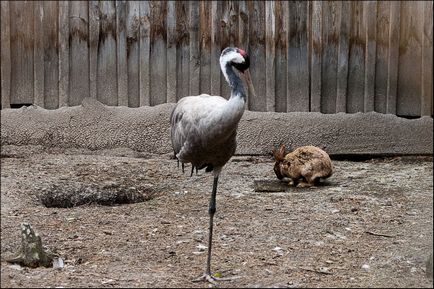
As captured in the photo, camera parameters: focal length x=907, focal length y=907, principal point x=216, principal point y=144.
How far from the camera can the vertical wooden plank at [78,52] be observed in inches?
333

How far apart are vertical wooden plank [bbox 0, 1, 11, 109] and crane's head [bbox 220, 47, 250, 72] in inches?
138

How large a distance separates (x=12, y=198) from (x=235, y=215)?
1.69m

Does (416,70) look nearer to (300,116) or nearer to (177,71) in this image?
(300,116)

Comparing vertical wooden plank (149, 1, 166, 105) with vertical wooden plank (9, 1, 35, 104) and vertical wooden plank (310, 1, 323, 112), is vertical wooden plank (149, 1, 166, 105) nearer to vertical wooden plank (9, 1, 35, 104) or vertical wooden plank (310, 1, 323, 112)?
vertical wooden plank (9, 1, 35, 104)

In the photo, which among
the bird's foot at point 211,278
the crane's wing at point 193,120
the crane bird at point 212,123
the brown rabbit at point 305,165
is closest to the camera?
the bird's foot at point 211,278

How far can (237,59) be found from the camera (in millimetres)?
5555

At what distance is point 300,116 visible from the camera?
8.43 meters

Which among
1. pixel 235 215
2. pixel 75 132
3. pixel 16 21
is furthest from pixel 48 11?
pixel 235 215

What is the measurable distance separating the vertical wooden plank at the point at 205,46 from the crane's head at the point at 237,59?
2.82m

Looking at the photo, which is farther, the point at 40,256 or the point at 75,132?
the point at 75,132

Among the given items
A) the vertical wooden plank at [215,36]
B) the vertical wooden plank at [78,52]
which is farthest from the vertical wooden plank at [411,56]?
the vertical wooden plank at [78,52]

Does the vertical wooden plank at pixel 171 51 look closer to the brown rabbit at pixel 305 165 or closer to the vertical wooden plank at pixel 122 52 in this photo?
the vertical wooden plank at pixel 122 52

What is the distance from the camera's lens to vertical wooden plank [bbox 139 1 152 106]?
842cm

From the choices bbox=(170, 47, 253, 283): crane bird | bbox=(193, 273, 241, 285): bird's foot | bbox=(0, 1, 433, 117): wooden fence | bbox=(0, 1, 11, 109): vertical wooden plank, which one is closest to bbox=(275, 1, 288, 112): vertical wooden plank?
bbox=(0, 1, 433, 117): wooden fence
